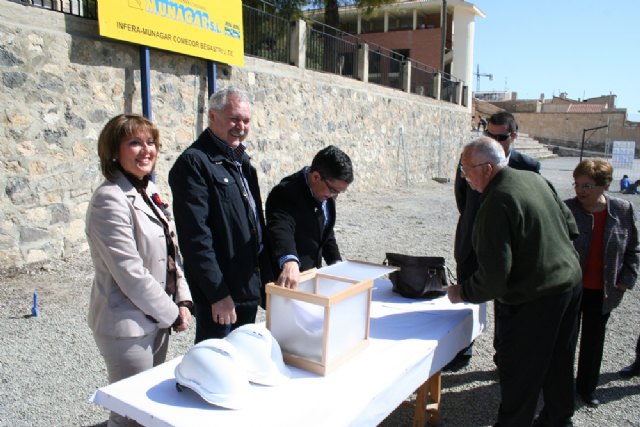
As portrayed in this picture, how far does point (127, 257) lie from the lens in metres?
1.92

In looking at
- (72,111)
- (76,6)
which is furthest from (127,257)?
(76,6)

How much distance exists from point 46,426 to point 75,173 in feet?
11.8

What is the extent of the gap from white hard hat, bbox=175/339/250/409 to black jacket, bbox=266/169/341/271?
3.00 feet

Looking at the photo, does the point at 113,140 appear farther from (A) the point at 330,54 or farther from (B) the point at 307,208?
(A) the point at 330,54

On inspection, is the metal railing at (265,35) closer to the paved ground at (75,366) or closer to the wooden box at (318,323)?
the paved ground at (75,366)

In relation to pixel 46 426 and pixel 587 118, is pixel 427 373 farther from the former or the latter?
pixel 587 118

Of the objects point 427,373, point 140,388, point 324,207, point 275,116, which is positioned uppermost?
point 275,116

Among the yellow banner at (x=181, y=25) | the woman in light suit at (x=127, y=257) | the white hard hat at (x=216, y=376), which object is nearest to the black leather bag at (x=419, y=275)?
the woman in light suit at (x=127, y=257)

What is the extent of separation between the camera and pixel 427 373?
2.15 meters

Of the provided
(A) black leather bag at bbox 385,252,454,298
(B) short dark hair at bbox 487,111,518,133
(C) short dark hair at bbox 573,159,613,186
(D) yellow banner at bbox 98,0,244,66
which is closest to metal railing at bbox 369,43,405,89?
(D) yellow banner at bbox 98,0,244,66

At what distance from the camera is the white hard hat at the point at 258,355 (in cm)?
164

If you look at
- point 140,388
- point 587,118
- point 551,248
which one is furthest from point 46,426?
point 587,118

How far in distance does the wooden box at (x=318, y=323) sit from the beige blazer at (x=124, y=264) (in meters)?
0.50

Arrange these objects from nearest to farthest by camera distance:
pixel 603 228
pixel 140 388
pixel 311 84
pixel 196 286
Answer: pixel 140 388
pixel 196 286
pixel 603 228
pixel 311 84
